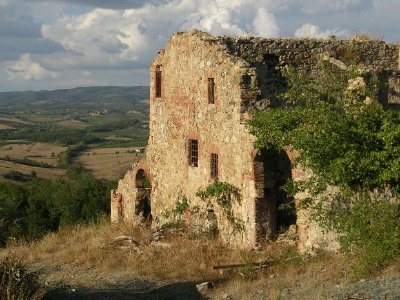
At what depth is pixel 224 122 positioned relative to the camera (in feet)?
55.1

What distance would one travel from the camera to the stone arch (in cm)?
1536

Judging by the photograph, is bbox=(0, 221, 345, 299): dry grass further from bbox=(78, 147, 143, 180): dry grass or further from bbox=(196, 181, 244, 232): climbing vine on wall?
bbox=(78, 147, 143, 180): dry grass

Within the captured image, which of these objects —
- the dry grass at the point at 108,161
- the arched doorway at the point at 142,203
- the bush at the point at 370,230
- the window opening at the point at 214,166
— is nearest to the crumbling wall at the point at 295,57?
the window opening at the point at 214,166

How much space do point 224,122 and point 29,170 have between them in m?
61.0

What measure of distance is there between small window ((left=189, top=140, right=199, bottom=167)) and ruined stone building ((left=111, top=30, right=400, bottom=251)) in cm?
3

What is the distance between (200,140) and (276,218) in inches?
→ 154

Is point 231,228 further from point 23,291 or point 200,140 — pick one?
point 23,291

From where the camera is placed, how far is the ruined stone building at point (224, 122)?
15688 mm

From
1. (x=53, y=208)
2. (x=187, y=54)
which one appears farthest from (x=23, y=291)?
(x=53, y=208)

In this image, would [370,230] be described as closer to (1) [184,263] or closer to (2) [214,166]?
(1) [184,263]

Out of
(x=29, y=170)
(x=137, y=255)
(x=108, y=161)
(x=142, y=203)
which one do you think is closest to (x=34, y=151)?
(x=108, y=161)

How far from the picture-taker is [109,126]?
14912 centimetres

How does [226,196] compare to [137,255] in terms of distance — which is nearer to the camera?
[137,255]

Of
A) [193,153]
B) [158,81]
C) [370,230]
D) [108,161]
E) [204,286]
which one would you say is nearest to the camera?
[370,230]
